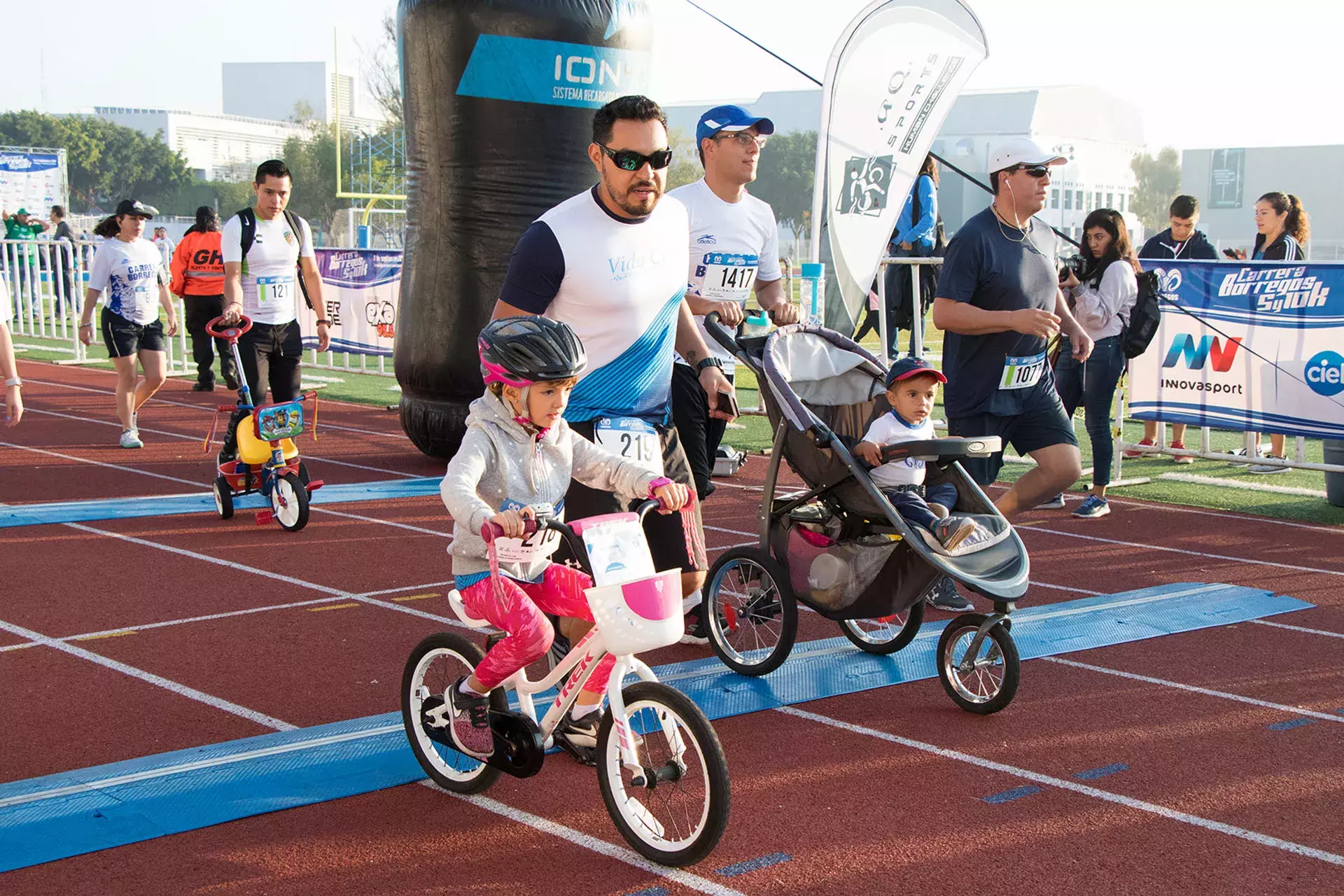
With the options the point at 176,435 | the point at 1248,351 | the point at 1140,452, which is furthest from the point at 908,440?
the point at 176,435

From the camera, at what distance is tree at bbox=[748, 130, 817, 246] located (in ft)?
271

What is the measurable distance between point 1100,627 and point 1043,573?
4.25 feet

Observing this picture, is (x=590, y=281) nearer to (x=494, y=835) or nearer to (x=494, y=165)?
(x=494, y=835)

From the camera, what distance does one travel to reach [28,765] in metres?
4.50

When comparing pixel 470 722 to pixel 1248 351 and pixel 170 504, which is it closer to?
pixel 170 504

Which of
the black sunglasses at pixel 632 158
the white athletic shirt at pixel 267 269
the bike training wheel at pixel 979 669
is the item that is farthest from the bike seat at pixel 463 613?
the white athletic shirt at pixel 267 269

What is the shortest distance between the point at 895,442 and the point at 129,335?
8307 millimetres

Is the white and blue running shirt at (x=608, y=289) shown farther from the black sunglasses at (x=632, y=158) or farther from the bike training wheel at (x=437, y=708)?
the bike training wheel at (x=437, y=708)

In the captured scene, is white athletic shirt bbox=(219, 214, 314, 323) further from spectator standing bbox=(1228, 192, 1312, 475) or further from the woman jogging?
spectator standing bbox=(1228, 192, 1312, 475)

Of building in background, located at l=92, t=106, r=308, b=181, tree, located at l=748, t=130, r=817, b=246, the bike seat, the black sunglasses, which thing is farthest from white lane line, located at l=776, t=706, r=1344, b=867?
building in background, located at l=92, t=106, r=308, b=181

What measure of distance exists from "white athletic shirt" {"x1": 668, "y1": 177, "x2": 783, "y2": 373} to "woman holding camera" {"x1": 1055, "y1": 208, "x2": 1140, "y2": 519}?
336cm

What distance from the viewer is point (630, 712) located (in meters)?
3.71

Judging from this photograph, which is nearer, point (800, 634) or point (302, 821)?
point (302, 821)

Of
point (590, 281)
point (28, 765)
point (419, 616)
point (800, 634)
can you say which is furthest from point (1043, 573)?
point (28, 765)
